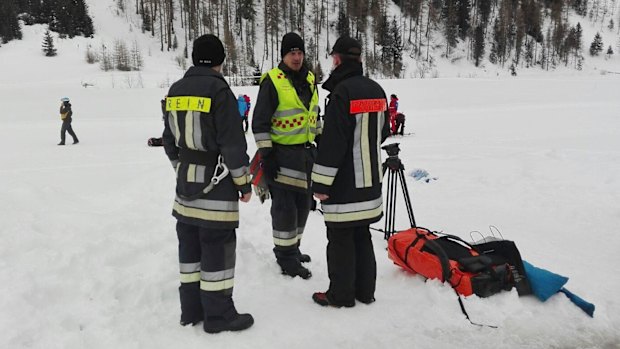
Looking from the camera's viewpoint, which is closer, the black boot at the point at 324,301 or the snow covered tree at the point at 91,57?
the black boot at the point at 324,301

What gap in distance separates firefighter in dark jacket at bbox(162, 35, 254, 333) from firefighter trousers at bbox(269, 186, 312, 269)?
842mm

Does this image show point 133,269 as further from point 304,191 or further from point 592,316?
point 592,316

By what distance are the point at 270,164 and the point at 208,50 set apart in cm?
106

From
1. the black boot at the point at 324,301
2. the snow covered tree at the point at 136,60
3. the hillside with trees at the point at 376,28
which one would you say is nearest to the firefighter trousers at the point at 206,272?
the black boot at the point at 324,301

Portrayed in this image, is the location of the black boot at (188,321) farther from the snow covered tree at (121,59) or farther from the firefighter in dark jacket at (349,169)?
the snow covered tree at (121,59)

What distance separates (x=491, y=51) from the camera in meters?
45.5

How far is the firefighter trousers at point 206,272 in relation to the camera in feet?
A: 8.91

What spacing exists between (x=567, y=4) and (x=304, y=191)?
59.9 meters

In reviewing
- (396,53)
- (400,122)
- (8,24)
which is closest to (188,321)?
(400,122)

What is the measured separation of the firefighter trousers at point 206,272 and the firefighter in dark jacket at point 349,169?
0.67 meters

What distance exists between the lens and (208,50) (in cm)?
265

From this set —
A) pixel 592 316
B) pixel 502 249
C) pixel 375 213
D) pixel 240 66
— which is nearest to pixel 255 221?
pixel 375 213

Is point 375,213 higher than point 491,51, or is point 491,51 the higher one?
point 491,51

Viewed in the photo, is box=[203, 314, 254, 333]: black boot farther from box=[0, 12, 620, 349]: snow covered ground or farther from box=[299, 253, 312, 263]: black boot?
box=[299, 253, 312, 263]: black boot
